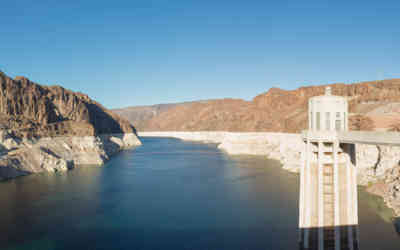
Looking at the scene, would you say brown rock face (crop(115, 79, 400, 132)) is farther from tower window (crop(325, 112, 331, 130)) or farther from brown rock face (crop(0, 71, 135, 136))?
brown rock face (crop(0, 71, 135, 136))

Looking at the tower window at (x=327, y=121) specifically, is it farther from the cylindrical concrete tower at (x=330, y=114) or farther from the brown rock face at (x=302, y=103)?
the brown rock face at (x=302, y=103)

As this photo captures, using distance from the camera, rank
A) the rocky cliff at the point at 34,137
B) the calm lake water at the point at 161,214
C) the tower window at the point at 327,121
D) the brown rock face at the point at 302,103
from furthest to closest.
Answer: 1. the brown rock face at the point at 302,103
2. the rocky cliff at the point at 34,137
3. the calm lake water at the point at 161,214
4. the tower window at the point at 327,121

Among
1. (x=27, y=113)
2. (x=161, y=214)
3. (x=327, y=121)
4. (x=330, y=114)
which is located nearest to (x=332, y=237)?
(x=327, y=121)

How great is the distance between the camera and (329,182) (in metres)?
19.6

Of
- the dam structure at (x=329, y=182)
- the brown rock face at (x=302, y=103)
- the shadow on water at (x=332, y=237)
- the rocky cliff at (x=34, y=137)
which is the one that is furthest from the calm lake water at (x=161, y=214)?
the brown rock face at (x=302, y=103)

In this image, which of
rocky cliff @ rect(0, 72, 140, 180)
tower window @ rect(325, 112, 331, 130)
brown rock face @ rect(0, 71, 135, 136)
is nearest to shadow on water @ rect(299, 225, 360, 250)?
tower window @ rect(325, 112, 331, 130)

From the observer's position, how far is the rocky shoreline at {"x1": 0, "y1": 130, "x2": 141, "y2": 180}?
5762cm

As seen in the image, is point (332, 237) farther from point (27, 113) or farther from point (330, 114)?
point (27, 113)

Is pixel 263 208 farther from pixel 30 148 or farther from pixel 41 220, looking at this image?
pixel 30 148

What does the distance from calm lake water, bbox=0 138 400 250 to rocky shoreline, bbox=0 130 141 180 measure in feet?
14.5

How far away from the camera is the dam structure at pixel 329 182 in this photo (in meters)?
19.3

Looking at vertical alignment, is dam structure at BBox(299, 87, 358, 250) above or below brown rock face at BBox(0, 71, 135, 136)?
below

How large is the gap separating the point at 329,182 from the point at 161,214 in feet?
68.4

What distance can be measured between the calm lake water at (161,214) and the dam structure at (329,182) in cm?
560
